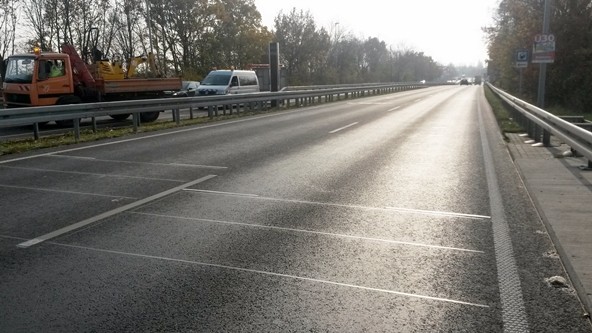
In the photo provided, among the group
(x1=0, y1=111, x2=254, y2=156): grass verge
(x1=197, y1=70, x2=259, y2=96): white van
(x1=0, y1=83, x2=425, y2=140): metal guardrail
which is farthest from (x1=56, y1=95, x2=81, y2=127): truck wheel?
(x1=197, y1=70, x2=259, y2=96): white van

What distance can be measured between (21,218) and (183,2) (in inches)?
1882

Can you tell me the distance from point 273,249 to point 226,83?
77.3 ft

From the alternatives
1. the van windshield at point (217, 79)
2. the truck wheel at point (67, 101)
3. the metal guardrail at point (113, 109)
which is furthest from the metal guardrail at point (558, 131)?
the van windshield at point (217, 79)

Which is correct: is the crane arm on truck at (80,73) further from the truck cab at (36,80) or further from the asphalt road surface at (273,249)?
the asphalt road surface at (273,249)

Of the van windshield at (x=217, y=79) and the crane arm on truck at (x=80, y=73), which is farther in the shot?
the van windshield at (x=217, y=79)

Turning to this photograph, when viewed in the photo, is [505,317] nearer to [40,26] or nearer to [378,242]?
[378,242]

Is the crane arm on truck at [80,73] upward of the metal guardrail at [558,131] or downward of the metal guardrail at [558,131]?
Result: upward

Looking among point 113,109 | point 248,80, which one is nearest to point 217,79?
point 248,80

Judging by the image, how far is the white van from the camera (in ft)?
89.8

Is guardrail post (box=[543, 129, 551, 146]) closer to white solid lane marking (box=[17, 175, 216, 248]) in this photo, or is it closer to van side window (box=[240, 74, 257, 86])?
white solid lane marking (box=[17, 175, 216, 248])

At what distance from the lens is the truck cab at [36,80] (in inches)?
710

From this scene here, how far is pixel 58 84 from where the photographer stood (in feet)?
61.1

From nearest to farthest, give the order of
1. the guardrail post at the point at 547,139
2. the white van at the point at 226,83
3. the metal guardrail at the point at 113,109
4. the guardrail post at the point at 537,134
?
the guardrail post at the point at 547,139, the metal guardrail at the point at 113,109, the guardrail post at the point at 537,134, the white van at the point at 226,83

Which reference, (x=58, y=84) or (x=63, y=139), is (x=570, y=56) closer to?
(x=58, y=84)
